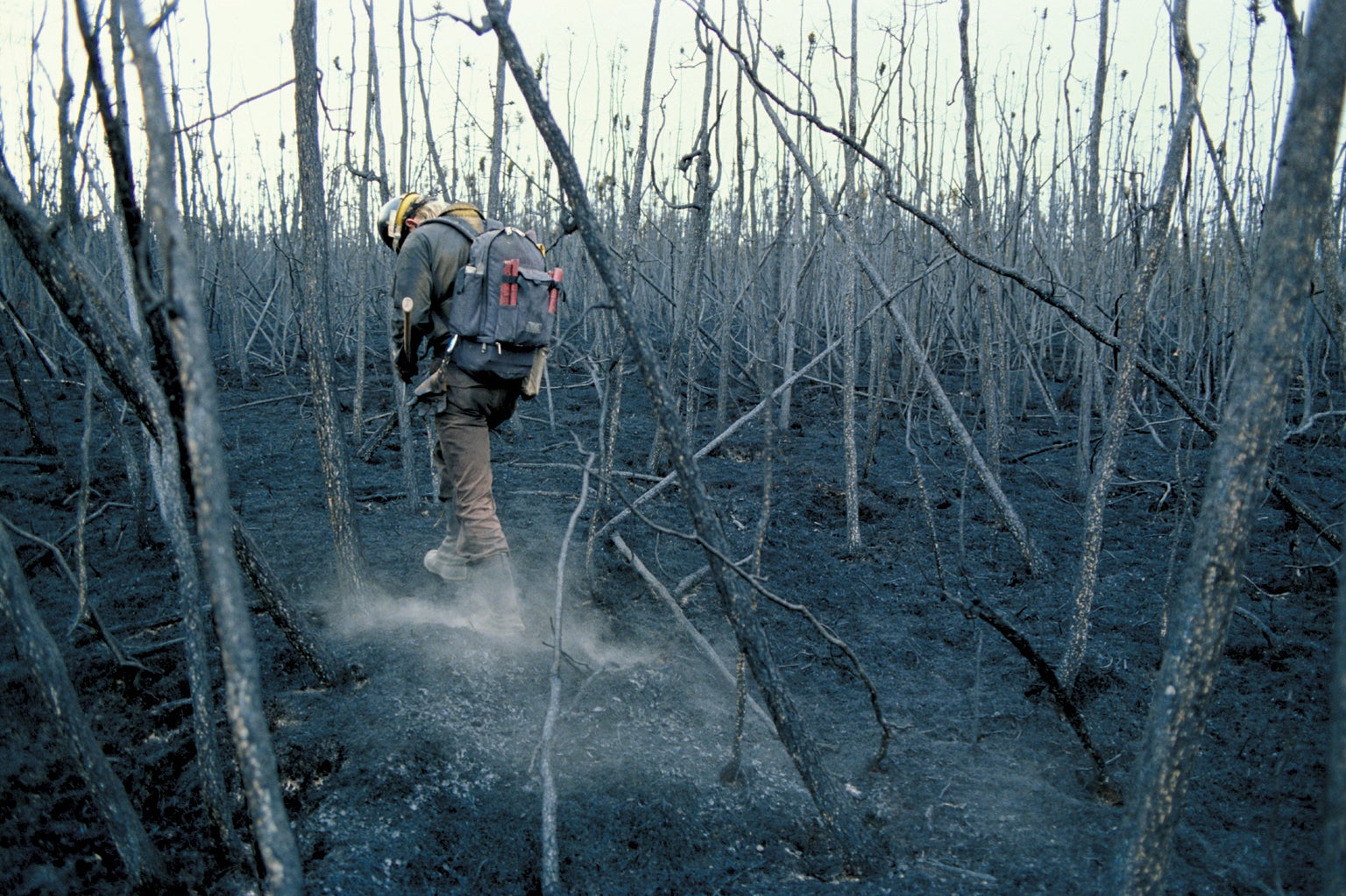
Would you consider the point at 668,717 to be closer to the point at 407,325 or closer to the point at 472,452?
the point at 472,452

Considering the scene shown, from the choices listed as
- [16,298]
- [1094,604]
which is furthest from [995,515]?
[16,298]

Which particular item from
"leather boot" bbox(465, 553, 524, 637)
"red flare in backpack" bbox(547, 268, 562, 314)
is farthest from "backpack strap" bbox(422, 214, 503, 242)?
"leather boot" bbox(465, 553, 524, 637)

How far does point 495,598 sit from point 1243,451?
7.60ft

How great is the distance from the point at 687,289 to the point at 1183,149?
1.67 m

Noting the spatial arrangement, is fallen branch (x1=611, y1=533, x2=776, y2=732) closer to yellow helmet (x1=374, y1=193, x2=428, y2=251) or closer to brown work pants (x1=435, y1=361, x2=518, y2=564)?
brown work pants (x1=435, y1=361, x2=518, y2=564)

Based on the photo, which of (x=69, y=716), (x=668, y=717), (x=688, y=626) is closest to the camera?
(x=69, y=716)

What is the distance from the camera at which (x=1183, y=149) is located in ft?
6.87

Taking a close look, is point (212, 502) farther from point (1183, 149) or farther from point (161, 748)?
point (1183, 149)

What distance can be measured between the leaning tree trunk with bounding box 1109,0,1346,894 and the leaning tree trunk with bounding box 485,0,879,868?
1.88 ft

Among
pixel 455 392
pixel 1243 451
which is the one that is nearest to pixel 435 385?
pixel 455 392

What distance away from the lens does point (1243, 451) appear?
1.12 meters

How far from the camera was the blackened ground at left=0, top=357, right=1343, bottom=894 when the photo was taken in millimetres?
1823

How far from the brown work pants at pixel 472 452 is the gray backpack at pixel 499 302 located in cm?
11

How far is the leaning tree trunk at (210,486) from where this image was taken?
91 centimetres
